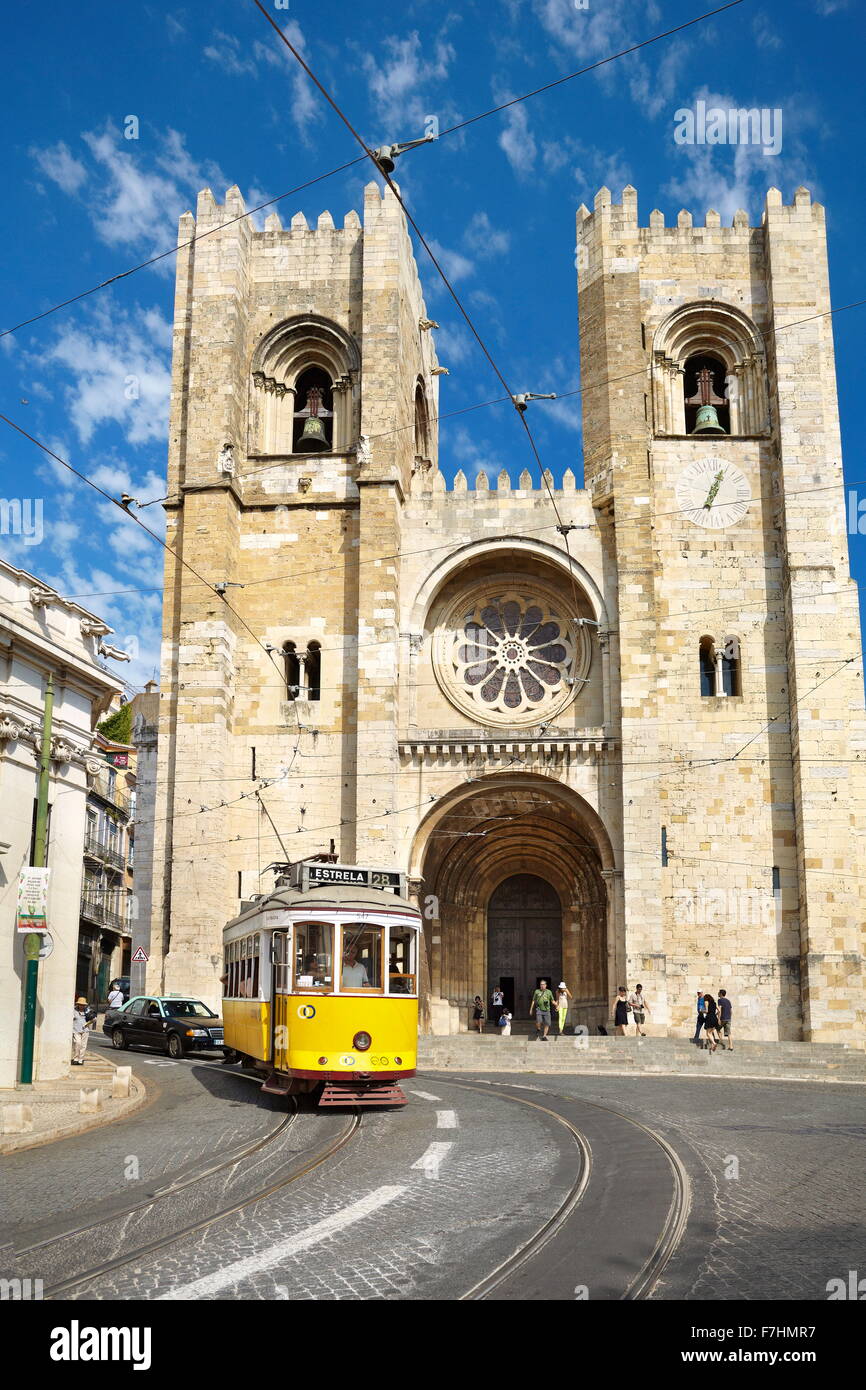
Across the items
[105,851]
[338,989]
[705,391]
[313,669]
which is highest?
[705,391]

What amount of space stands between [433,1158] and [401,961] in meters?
4.17

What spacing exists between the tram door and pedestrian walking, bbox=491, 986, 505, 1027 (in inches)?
639

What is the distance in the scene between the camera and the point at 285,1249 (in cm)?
637

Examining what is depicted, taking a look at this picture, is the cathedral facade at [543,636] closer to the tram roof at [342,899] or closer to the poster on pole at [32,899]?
the poster on pole at [32,899]

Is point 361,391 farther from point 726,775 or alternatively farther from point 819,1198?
point 819,1198

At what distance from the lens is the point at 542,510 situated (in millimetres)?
29938

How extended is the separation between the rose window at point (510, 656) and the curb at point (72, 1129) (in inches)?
637

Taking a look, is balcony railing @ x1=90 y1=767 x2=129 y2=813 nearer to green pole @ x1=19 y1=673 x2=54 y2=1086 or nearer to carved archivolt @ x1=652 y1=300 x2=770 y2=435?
carved archivolt @ x1=652 y1=300 x2=770 y2=435

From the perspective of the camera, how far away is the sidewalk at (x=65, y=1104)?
11312 millimetres

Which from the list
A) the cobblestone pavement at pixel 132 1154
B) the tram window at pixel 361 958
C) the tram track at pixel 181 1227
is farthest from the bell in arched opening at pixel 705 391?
the tram track at pixel 181 1227

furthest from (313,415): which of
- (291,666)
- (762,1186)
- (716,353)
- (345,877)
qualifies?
(762,1186)

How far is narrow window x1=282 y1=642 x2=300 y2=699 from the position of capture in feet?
96.3

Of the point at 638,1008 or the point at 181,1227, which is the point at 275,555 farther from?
the point at 181,1227
